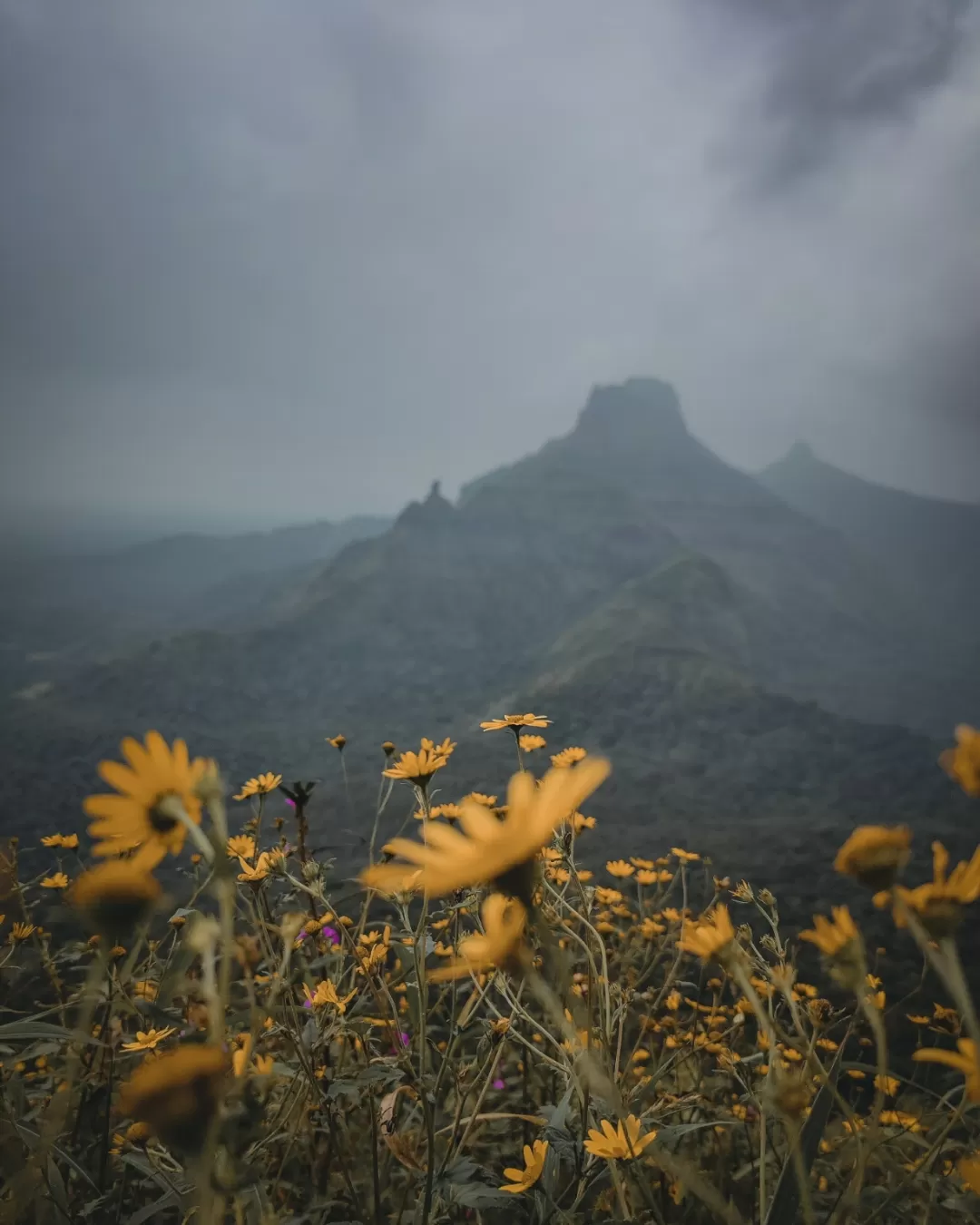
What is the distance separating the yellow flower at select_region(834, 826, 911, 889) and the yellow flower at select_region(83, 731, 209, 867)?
2.47ft

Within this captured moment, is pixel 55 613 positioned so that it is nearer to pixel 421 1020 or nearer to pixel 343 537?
pixel 343 537

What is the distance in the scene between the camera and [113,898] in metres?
0.61

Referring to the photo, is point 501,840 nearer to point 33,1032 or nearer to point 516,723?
point 516,723

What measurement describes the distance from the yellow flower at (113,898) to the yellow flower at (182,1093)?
14 cm

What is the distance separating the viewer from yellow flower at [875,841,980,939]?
61cm

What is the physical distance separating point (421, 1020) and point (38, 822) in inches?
664

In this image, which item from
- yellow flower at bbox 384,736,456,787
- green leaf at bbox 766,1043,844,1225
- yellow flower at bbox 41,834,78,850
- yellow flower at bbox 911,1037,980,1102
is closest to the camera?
yellow flower at bbox 911,1037,980,1102

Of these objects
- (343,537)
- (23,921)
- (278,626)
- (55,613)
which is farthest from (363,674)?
(343,537)

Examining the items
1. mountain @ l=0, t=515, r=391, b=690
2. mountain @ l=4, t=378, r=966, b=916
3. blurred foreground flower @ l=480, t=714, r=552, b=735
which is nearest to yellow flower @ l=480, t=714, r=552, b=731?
blurred foreground flower @ l=480, t=714, r=552, b=735

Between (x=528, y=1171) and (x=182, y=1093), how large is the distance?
95cm

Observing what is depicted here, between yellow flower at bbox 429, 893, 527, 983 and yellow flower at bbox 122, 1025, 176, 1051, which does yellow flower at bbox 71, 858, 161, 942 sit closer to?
yellow flower at bbox 429, 893, 527, 983

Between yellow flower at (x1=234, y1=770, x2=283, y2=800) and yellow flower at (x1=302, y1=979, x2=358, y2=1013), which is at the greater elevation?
yellow flower at (x1=234, y1=770, x2=283, y2=800)

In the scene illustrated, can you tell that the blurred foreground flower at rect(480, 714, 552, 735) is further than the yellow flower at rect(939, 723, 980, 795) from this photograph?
Yes

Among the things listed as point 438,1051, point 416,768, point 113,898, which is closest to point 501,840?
point 113,898
